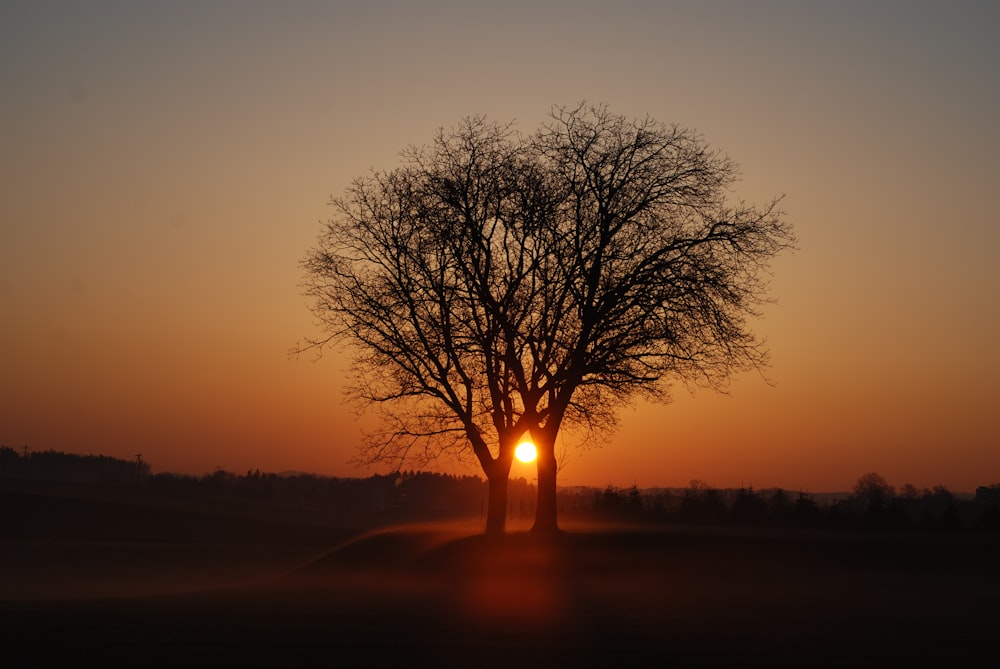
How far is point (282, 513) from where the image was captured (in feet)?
311

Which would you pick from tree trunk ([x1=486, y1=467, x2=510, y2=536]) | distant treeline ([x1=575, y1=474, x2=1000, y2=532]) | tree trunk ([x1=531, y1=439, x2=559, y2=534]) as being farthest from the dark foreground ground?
distant treeline ([x1=575, y1=474, x2=1000, y2=532])

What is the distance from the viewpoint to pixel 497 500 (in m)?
30.5

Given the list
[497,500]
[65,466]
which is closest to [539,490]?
[497,500]

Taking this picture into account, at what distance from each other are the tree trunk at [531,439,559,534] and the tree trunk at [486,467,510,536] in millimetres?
1070

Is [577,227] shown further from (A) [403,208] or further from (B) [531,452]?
(B) [531,452]

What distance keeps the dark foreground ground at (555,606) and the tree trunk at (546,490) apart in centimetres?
83

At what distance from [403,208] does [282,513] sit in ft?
232

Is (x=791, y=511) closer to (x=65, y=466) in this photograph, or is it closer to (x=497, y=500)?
(x=497, y=500)

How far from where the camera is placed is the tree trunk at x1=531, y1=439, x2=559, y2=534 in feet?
96.6

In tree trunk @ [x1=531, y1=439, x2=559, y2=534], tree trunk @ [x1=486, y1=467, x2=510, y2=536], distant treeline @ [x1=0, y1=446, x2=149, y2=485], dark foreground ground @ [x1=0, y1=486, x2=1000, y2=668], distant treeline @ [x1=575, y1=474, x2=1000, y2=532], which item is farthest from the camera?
distant treeline @ [x1=0, y1=446, x2=149, y2=485]

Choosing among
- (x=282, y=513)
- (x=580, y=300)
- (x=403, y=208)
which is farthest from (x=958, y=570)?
(x=282, y=513)

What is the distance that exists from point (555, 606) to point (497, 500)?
10075 mm

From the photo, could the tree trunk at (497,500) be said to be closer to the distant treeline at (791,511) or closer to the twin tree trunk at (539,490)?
the twin tree trunk at (539,490)

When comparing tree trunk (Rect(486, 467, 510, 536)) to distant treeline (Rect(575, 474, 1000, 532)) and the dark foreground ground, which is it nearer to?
the dark foreground ground
